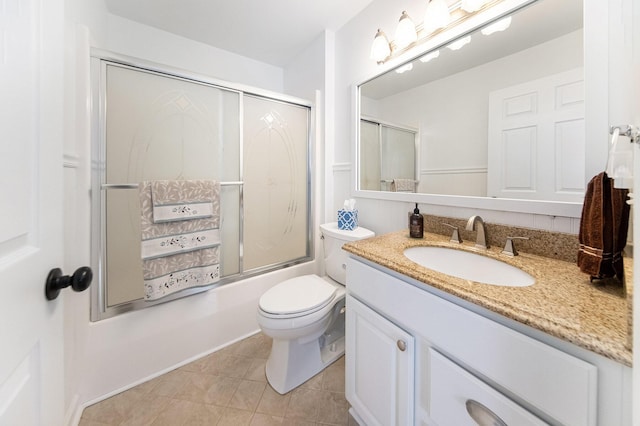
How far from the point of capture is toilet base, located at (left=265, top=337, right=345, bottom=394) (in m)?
1.30

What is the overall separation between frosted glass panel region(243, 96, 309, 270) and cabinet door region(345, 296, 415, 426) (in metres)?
1.02

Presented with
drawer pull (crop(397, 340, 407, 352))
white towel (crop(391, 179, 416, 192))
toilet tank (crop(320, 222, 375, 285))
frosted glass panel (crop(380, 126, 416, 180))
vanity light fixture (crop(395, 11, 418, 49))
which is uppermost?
vanity light fixture (crop(395, 11, 418, 49))

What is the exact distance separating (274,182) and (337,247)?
76cm

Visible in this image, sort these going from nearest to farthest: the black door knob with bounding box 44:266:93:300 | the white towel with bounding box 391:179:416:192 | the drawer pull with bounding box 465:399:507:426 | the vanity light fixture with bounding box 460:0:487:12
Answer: the black door knob with bounding box 44:266:93:300 < the drawer pull with bounding box 465:399:507:426 < the vanity light fixture with bounding box 460:0:487:12 < the white towel with bounding box 391:179:416:192

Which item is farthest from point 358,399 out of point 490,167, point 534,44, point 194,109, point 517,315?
point 194,109

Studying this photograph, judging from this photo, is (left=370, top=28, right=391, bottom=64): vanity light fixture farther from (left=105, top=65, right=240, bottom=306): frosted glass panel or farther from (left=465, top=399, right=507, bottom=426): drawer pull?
(left=465, top=399, right=507, bottom=426): drawer pull

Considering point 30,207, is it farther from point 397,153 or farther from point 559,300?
point 397,153

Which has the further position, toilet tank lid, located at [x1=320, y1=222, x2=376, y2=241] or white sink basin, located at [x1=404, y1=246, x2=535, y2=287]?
toilet tank lid, located at [x1=320, y1=222, x2=376, y2=241]

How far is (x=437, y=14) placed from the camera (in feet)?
3.73

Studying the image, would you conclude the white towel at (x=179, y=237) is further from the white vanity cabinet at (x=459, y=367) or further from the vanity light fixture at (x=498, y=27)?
the vanity light fixture at (x=498, y=27)

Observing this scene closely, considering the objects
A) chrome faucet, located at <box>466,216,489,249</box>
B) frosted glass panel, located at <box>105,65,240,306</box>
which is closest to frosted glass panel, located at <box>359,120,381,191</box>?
chrome faucet, located at <box>466,216,489,249</box>

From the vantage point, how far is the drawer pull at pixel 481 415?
576 millimetres

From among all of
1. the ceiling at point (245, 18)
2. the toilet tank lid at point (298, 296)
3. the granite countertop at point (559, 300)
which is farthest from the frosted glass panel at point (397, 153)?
the ceiling at point (245, 18)

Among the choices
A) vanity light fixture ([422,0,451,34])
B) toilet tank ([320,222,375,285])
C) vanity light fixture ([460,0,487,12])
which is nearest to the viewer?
vanity light fixture ([460,0,487,12])
